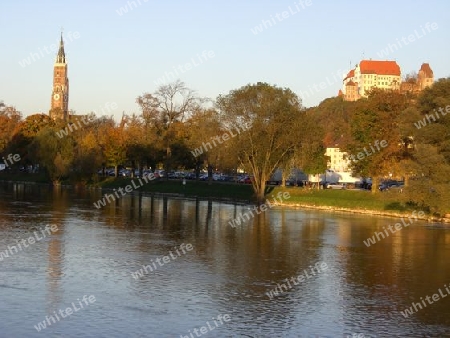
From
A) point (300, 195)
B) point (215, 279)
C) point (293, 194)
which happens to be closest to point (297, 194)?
point (293, 194)

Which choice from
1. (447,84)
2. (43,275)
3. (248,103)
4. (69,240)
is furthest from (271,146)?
(43,275)

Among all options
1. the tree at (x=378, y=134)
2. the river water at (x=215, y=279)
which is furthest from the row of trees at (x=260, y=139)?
the river water at (x=215, y=279)

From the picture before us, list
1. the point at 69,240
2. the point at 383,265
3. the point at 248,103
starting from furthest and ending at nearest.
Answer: the point at 248,103
the point at 69,240
the point at 383,265

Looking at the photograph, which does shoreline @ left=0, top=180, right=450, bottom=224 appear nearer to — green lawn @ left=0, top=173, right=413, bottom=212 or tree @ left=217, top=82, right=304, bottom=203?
green lawn @ left=0, top=173, right=413, bottom=212

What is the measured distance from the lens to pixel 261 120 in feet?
244

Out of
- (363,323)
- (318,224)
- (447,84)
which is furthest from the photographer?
(447,84)

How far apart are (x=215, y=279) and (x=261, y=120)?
158 ft

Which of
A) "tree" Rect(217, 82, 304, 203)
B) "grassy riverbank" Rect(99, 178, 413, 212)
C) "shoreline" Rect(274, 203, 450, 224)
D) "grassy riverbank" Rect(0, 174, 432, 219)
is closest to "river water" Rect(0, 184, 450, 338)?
"shoreline" Rect(274, 203, 450, 224)

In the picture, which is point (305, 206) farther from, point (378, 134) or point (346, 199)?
point (378, 134)

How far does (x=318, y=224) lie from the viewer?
52625 millimetres

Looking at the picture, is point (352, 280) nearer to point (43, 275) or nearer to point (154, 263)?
point (154, 263)

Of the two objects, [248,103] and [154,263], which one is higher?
[248,103]

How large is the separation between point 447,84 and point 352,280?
35015 mm

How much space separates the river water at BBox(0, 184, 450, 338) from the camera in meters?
20.6
